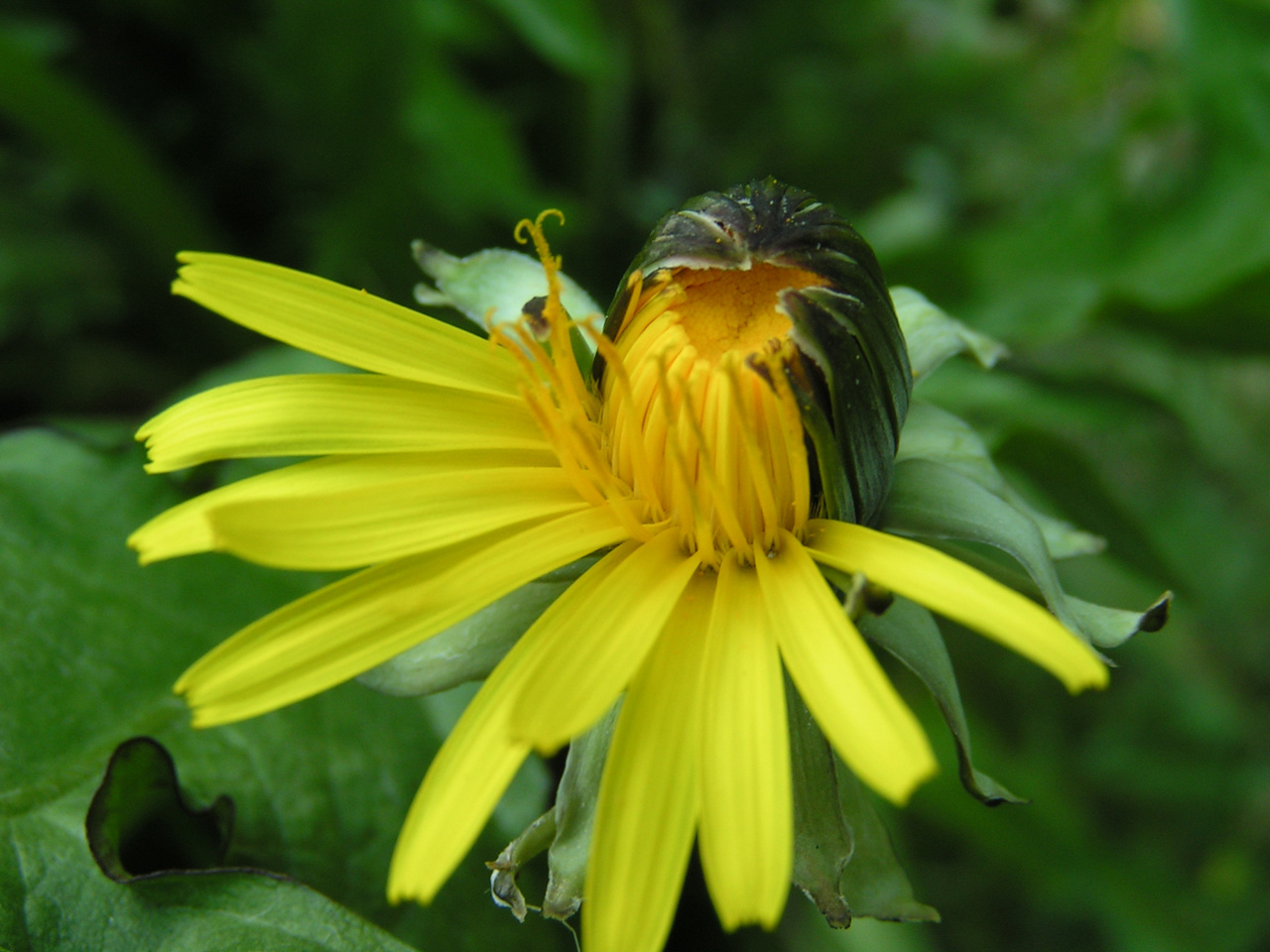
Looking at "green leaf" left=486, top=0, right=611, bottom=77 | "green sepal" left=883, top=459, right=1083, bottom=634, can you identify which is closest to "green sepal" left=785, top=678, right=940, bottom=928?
"green sepal" left=883, top=459, right=1083, bottom=634

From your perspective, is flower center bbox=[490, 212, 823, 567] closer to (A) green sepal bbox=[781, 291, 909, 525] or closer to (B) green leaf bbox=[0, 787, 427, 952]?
(A) green sepal bbox=[781, 291, 909, 525]

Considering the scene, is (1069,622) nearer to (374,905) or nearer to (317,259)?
(374,905)

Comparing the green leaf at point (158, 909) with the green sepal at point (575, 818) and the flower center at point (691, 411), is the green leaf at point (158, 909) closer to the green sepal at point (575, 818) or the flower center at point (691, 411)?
the green sepal at point (575, 818)

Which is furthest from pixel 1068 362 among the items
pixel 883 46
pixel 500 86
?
pixel 500 86

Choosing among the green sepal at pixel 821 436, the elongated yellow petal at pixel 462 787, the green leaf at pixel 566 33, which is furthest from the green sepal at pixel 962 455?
the green leaf at pixel 566 33

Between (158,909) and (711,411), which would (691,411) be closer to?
(711,411)

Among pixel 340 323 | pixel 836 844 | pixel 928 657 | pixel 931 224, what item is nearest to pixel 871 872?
pixel 836 844
